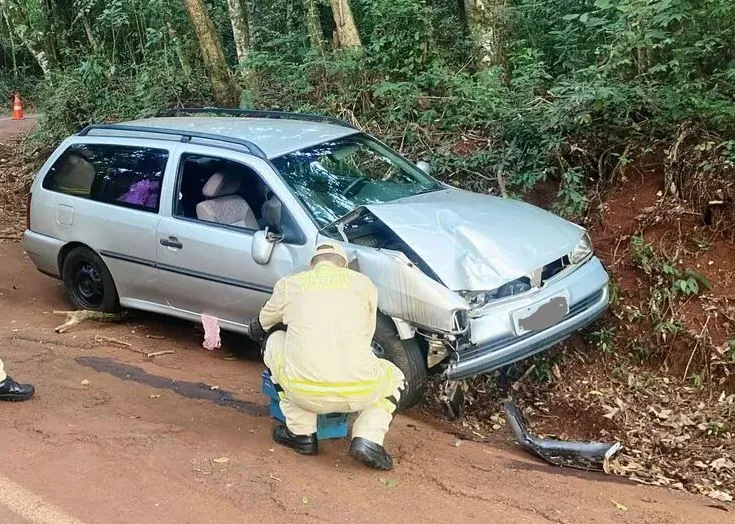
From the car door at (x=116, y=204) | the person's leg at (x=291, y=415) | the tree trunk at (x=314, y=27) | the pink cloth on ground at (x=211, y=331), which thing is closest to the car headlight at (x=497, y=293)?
the person's leg at (x=291, y=415)

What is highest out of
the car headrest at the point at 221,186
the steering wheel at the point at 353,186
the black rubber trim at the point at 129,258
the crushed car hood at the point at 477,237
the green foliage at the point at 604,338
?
the car headrest at the point at 221,186

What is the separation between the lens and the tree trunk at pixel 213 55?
1095 centimetres

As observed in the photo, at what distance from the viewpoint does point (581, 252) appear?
532 cm

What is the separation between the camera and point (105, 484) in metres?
3.82

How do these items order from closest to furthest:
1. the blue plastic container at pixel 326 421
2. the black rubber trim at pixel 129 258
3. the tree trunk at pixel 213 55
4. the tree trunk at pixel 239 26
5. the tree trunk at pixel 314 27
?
the blue plastic container at pixel 326 421
the black rubber trim at pixel 129 258
the tree trunk at pixel 314 27
the tree trunk at pixel 213 55
the tree trunk at pixel 239 26

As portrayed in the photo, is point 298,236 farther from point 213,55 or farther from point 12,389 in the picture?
point 213,55

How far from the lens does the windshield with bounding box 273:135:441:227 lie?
18.0 ft

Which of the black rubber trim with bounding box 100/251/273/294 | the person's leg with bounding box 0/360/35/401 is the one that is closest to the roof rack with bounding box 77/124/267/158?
the black rubber trim with bounding box 100/251/273/294

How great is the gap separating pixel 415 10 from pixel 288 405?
6669mm

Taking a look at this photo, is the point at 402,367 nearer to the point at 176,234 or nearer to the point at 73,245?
the point at 176,234

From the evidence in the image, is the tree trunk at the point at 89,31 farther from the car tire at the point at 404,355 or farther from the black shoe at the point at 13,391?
the car tire at the point at 404,355

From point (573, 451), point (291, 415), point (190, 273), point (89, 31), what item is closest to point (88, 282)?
point (190, 273)

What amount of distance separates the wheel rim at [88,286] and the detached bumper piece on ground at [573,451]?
13.3 ft

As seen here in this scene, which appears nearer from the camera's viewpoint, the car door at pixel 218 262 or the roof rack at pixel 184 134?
the car door at pixel 218 262
